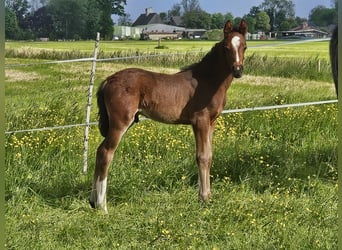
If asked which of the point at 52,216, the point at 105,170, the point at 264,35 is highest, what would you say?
the point at 264,35

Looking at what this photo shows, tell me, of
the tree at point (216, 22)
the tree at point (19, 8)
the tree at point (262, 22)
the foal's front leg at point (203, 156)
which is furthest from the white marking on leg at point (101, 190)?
the tree at point (262, 22)

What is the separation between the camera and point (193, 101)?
13.9ft

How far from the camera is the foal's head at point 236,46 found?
390 centimetres

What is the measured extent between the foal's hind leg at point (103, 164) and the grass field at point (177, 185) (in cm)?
14

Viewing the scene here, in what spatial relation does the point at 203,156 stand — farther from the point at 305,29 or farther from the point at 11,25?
the point at 305,29

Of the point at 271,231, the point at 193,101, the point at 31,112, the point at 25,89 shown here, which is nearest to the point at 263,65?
the point at 25,89

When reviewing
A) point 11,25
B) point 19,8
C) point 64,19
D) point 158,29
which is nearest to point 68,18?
point 64,19

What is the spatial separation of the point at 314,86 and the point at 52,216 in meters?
7.01

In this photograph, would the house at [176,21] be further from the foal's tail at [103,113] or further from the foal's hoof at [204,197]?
the foal's hoof at [204,197]

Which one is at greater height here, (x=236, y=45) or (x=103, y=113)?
(x=236, y=45)

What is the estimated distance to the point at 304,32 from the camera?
5.87m

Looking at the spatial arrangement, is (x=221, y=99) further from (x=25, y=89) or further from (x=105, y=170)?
(x=25, y=89)

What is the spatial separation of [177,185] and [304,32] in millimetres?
2587

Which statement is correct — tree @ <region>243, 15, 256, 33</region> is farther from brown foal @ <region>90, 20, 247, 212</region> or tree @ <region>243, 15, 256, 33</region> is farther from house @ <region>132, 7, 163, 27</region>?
brown foal @ <region>90, 20, 247, 212</region>
